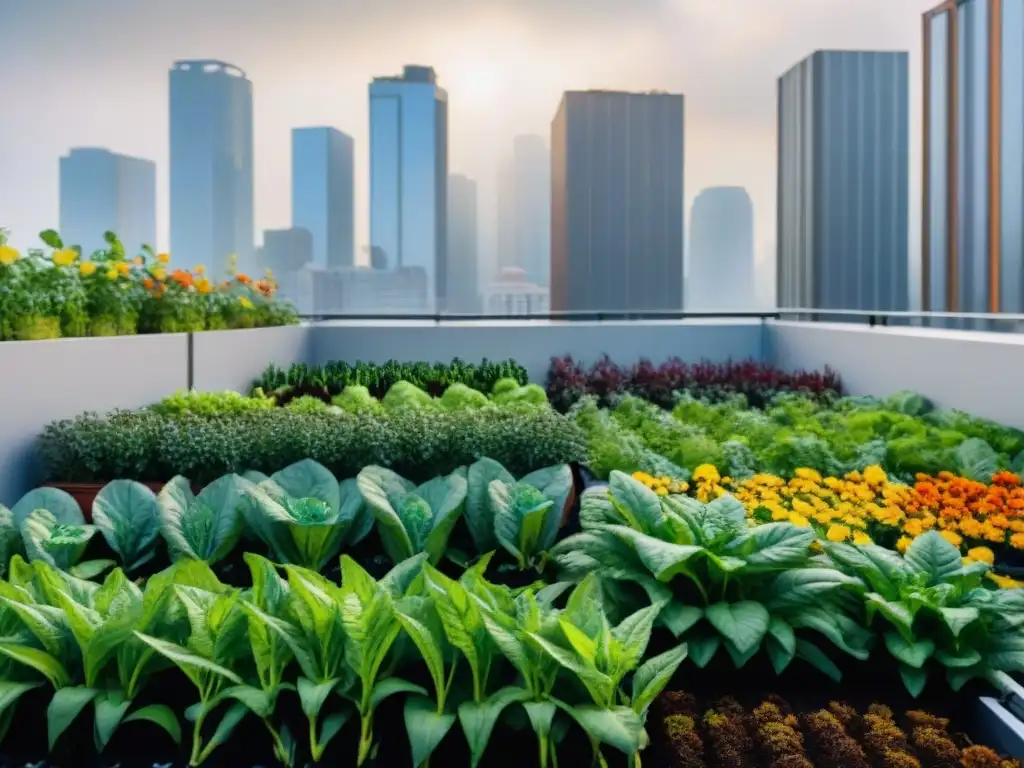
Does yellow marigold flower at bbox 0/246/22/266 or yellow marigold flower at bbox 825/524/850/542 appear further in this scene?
yellow marigold flower at bbox 0/246/22/266

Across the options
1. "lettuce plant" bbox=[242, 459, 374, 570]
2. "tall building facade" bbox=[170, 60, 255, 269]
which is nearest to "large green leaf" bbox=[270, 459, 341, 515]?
"lettuce plant" bbox=[242, 459, 374, 570]

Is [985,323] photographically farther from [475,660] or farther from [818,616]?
[475,660]

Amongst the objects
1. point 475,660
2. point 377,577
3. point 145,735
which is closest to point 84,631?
point 145,735

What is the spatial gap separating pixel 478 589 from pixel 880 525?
159cm

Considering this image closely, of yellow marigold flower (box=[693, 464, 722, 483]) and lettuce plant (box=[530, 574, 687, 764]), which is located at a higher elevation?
yellow marigold flower (box=[693, 464, 722, 483])

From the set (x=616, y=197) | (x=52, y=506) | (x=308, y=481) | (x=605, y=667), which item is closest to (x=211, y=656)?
(x=605, y=667)

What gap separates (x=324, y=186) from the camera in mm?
25531

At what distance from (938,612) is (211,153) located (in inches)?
998

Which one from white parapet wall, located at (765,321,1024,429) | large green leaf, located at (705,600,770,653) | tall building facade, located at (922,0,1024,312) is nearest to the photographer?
large green leaf, located at (705,600,770,653)

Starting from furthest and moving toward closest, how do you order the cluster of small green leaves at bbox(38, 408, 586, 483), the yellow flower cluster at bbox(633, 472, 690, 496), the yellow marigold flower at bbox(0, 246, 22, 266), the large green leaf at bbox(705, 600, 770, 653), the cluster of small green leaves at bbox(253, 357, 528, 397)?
the cluster of small green leaves at bbox(253, 357, 528, 397), the yellow marigold flower at bbox(0, 246, 22, 266), the cluster of small green leaves at bbox(38, 408, 586, 483), the yellow flower cluster at bbox(633, 472, 690, 496), the large green leaf at bbox(705, 600, 770, 653)

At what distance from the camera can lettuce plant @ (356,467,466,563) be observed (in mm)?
2438

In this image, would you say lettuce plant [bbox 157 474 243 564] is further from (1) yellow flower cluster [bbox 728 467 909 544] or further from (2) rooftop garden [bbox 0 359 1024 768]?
(1) yellow flower cluster [bbox 728 467 909 544]

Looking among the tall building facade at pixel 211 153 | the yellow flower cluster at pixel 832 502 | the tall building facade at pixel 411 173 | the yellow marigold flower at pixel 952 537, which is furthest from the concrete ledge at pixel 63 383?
the tall building facade at pixel 211 153

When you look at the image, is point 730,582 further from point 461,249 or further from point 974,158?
point 974,158
